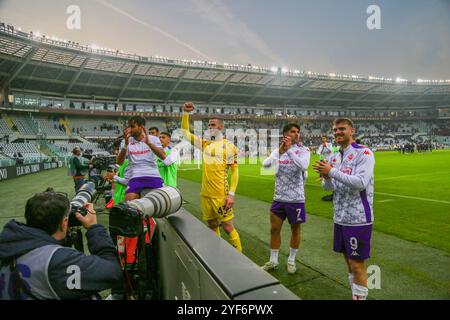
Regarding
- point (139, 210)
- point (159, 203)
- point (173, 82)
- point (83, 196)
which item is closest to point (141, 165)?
point (83, 196)

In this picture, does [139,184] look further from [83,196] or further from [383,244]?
[383,244]

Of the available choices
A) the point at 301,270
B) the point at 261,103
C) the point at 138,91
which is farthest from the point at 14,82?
the point at 301,270

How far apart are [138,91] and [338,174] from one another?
53981 mm

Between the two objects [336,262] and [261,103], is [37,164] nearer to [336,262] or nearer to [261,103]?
[336,262]

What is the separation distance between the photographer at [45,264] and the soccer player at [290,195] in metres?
2.80

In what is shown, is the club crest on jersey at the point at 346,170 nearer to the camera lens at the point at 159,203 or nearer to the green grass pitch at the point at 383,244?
the green grass pitch at the point at 383,244

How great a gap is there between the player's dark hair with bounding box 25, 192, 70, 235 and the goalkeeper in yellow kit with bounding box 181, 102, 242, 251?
8.38ft

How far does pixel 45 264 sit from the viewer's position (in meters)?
1.68

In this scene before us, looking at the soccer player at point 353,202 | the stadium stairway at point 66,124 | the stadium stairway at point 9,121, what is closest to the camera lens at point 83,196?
the soccer player at point 353,202

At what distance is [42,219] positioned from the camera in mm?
1812

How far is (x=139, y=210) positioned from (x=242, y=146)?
158 feet

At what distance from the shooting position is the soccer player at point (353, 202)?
9.30 feet

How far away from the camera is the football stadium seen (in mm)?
3023

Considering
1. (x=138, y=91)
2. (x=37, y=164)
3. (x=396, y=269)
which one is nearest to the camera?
(x=396, y=269)
